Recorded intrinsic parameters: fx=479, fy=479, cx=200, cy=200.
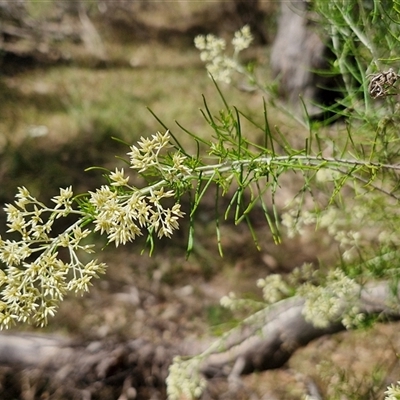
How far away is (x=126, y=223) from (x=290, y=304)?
4.55 ft

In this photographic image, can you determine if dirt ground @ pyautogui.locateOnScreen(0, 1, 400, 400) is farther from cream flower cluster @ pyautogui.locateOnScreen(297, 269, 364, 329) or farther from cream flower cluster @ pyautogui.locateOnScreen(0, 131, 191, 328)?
cream flower cluster @ pyautogui.locateOnScreen(0, 131, 191, 328)

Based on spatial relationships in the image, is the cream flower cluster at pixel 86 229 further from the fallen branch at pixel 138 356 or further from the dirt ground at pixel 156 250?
the fallen branch at pixel 138 356

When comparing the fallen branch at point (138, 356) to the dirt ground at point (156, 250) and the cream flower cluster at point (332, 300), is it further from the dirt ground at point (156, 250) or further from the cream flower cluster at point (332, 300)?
the cream flower cluster at point (332, 300)

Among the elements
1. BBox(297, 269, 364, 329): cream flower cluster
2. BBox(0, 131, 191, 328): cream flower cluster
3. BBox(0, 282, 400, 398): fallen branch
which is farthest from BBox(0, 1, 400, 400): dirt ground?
BBox(0, 131, 191, 328): cream flower cluster

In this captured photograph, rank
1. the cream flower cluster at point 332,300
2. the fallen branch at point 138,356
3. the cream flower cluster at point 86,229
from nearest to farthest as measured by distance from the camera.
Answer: the cream flower cluster at point 86,229, the cream flower cluster at point 332,300, the fallen branch at point 138,356

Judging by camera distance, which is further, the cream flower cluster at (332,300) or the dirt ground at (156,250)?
the dirt ground at (156,250)

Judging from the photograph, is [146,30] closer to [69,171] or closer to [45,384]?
[69,171]

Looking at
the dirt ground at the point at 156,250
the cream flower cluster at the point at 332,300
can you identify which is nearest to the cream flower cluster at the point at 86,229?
the cream flower cluster at the point at 332,300

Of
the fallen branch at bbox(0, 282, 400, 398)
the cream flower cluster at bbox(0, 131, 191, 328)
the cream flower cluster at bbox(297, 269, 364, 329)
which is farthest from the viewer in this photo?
the fallen branch at bbox(0, 282, 400, 398)

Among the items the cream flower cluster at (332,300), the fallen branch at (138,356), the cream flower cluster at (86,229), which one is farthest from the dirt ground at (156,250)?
the cream flower cluster at (86,229)

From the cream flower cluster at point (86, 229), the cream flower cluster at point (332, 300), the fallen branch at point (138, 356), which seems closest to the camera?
the cream flower cluster at point (86, 229)

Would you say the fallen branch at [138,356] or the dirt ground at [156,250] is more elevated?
the dirt ground at [156,250]

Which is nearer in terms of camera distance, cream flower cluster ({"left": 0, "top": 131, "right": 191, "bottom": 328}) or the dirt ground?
cream flower cluster ({"left": 0, "top": 131, "right": 191, "bottom": 328})

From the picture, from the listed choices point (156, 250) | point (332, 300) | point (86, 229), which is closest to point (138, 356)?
point (156, 250)
